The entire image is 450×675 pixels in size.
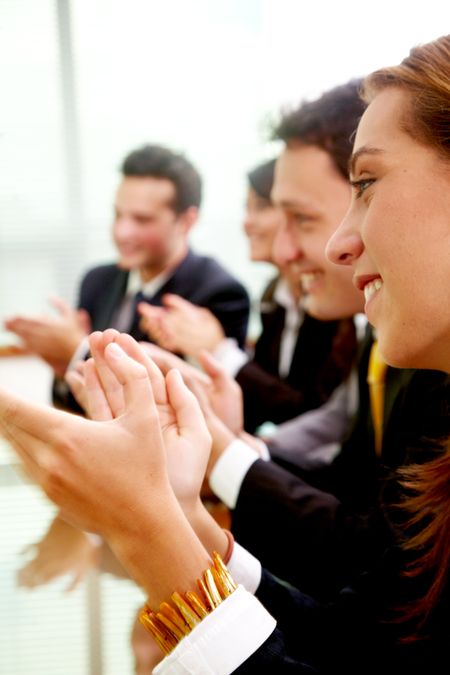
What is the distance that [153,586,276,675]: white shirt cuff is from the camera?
0.50 metres

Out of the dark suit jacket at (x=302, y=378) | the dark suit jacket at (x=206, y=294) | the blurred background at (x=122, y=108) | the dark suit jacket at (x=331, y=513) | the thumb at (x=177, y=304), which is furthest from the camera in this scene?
the blurred background at (x=122, y=108)

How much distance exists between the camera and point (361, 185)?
64 centimetres

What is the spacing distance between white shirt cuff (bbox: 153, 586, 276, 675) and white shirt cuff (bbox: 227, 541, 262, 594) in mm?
146

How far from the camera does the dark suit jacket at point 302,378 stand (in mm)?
1468

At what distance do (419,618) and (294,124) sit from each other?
80 centimetres

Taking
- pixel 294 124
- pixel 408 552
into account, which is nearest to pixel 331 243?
pixel 408 552

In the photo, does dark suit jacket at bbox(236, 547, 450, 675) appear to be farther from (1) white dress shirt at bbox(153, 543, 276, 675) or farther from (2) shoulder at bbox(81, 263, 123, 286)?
(2) shoulder at bbox(81, 263, 123, 286)

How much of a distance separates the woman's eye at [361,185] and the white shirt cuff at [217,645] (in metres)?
0.36

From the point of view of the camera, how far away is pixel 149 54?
8.45 feet

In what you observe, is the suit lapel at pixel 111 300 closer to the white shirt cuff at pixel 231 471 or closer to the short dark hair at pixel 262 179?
the short dark hair at pixel 262 179

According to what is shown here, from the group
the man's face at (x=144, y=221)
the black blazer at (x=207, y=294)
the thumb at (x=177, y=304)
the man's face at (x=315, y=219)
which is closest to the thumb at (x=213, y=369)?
the man's face at (x=315, y=219)

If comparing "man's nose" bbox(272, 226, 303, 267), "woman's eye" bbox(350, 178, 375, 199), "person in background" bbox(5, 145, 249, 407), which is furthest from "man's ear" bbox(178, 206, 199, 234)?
"woman's eye" bbox(350, 178, 375, 199)

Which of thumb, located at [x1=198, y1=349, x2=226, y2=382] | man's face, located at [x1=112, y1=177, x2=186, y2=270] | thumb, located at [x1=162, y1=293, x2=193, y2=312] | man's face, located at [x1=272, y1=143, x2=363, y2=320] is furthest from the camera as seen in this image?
man's face, located at [x1=112, y1=177, x2=186, y2=270]

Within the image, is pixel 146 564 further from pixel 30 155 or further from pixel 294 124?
pixel 30 155
